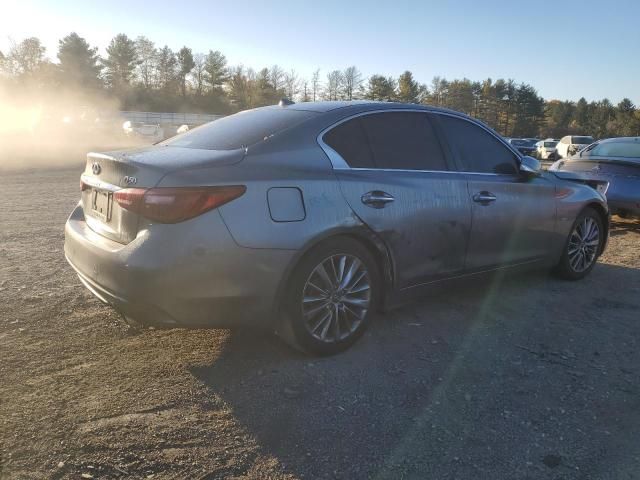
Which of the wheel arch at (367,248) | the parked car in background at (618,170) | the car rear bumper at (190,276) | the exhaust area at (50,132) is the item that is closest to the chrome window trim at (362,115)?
the wheel arch at (367,248)

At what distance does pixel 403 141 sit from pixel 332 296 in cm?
131

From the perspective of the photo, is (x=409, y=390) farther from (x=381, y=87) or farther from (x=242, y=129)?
(x=381, y=87)

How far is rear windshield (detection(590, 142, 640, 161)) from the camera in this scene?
829cm

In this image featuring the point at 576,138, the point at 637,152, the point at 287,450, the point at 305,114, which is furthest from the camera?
the point at 576,138

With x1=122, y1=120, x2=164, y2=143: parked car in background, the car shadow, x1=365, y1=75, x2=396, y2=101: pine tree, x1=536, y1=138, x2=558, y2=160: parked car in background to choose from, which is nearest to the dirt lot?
the car shadow

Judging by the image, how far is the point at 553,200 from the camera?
16.2ft

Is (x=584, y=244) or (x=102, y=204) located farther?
(x=584, y=244)

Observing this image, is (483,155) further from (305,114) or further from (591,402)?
(591,402)

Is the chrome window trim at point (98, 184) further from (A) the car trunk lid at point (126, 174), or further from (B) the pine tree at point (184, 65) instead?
(B) the pine tree at point (184, 65)

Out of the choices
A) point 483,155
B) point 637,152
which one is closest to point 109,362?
point 483,155

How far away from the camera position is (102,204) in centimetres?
330

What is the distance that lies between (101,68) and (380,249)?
259 feet

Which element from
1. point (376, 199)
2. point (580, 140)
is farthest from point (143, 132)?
point (376, 199)

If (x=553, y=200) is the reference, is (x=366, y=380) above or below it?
below
